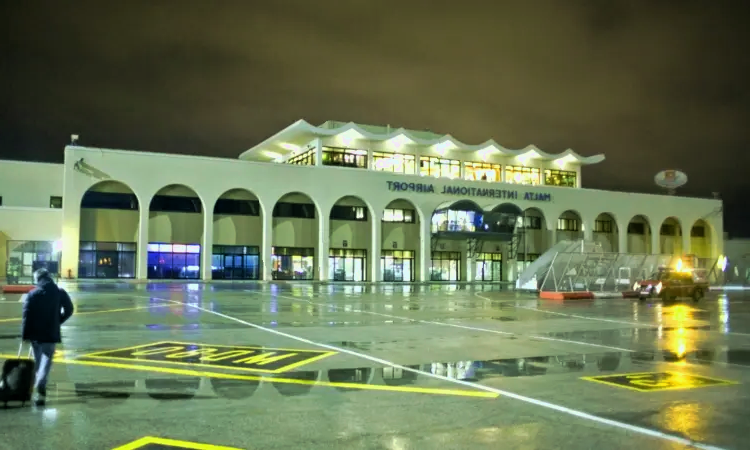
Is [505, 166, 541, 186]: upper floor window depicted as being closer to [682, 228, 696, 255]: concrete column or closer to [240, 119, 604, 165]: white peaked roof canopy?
[240, 119, 604, 165]: white peaked roof canopy

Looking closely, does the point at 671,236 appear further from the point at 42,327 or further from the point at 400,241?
the point at 42,327

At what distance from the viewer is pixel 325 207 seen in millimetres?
54469

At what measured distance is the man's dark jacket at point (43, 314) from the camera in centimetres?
850

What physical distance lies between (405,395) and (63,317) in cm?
481

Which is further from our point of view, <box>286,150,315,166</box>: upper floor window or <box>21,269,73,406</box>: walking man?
<box>286,150,315,166</box>: upper floor window

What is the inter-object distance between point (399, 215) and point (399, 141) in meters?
6.89

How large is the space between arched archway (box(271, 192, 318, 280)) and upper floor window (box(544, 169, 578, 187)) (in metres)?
27.2

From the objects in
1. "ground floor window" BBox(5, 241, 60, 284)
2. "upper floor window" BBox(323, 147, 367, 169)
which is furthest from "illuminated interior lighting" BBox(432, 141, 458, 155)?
"ground floor window" BBox(5, 241, 60, 284)

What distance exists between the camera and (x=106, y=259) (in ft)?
160

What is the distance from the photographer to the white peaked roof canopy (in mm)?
57125

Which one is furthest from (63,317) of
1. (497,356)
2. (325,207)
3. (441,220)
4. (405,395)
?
(441,220)

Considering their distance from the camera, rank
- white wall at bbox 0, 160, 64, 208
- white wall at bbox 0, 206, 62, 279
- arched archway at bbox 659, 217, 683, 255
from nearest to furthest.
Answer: white wall at bbox 0, 206, 62, 279 → white wall at bbox 0, 160, 64, 208 → arched archway at bbox 659, 217, 683, 255

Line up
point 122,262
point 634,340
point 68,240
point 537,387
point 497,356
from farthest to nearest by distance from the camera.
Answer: point 122,262, point 68,240, point 634,340, point 497,356, point 537,387

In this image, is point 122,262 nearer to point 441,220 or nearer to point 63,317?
point 441,220
